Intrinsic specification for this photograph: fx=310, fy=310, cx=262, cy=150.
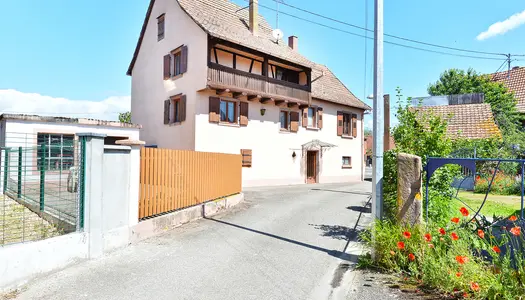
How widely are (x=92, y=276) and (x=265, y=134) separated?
14.6m

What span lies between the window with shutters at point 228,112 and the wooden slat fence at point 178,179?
614 centimetres

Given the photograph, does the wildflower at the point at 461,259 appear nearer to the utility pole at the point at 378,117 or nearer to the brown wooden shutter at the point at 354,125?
the utility pole at the point at 378,117

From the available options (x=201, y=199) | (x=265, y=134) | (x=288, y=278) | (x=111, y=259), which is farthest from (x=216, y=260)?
(x=265, y=134)

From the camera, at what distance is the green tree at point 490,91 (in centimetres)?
2394

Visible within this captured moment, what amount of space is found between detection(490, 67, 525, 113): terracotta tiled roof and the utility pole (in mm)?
27642

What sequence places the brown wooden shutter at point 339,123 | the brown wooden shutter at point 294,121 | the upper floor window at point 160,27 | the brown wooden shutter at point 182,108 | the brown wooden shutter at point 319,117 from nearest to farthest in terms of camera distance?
1. the brown wooden shutter at point 182,108
2. the upper floor window at point 160,27
3. the brown wooden shutter at point 294,121
4. the brown wooden shutter at point 319,117
5. the brown wooden shutter at point 339,123

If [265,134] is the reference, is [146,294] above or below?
below

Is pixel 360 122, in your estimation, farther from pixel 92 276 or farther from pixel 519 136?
pixel 92 276

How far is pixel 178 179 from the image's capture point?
7.85m

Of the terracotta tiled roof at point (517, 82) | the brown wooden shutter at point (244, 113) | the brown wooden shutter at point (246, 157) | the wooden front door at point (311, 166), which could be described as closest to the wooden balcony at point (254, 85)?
the brown wooden shutter at point (244, 113)

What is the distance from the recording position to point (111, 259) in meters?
5.30

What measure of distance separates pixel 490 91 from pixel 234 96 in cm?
2508

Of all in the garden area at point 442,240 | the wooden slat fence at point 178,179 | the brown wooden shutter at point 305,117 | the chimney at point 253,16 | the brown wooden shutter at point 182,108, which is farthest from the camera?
the brown wooden shutter at point 305,117

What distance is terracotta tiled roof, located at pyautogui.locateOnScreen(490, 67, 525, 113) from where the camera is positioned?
86.7ft
